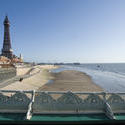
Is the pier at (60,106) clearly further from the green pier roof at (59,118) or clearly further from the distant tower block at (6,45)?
the distant tower block at (6,45)

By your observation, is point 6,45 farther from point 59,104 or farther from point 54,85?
point 59,104

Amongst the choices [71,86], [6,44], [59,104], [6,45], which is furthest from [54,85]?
[6,44]

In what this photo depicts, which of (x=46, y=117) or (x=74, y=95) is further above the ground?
(x=74, y=95)

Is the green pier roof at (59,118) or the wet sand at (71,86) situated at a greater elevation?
the green pier roof at (59,118)

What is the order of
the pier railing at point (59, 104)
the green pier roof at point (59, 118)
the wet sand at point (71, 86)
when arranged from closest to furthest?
the green pier roof at point (59, 118) < the pier railing at point (59, 104) < the wet sand at point (71, 86)

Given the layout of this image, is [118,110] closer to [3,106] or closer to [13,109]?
[13,109]

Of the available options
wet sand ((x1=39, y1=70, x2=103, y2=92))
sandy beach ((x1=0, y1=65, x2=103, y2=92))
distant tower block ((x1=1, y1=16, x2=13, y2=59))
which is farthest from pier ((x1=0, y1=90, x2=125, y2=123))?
distant tower block ((x1=1, y1=16, x2=13, y2=59))

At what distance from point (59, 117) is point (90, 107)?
1.08 meters

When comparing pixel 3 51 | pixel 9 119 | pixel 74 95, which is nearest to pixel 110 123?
pixel 74 95

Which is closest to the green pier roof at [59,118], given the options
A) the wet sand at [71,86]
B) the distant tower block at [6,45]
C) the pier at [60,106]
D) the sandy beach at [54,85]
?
the pier at [60,106]

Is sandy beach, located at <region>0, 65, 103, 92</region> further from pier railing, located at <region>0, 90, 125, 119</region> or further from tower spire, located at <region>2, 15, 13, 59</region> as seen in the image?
tower spire, located at <region>2, 15, 13, 59</region>

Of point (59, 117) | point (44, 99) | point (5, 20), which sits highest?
point (5, 20)

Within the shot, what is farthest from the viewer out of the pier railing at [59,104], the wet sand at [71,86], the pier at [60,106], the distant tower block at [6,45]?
the distant tower block at [6,45]

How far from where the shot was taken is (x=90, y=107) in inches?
186
